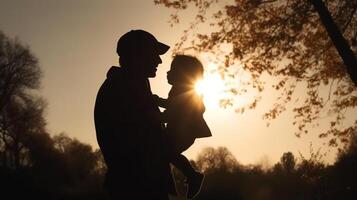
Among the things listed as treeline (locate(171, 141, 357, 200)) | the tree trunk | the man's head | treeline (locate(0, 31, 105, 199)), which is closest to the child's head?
the man's head

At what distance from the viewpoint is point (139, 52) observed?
3.17 m

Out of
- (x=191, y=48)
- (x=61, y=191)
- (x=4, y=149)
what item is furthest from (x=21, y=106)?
(x=191, y=48)

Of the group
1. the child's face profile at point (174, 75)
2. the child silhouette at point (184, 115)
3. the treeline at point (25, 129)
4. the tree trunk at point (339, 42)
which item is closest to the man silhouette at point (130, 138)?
the child silhouette at point (184, 115)

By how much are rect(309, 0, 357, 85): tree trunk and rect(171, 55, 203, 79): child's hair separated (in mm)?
9562

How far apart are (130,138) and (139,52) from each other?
628 mm

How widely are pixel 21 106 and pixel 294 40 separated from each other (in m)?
35.5

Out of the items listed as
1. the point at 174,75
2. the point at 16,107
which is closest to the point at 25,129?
the point at 16,107

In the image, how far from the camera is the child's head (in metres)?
3.42

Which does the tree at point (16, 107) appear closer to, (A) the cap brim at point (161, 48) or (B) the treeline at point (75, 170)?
(B) the treeline at point (75, 170)

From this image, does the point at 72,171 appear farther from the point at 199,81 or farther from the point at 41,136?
the point at 199,81

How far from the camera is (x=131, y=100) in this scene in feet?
9.56

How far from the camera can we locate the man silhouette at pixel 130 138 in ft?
9.37

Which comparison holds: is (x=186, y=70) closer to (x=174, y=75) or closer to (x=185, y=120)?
(x=174, y=75)

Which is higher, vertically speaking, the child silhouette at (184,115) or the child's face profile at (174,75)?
the child's face profile at (174,75)
